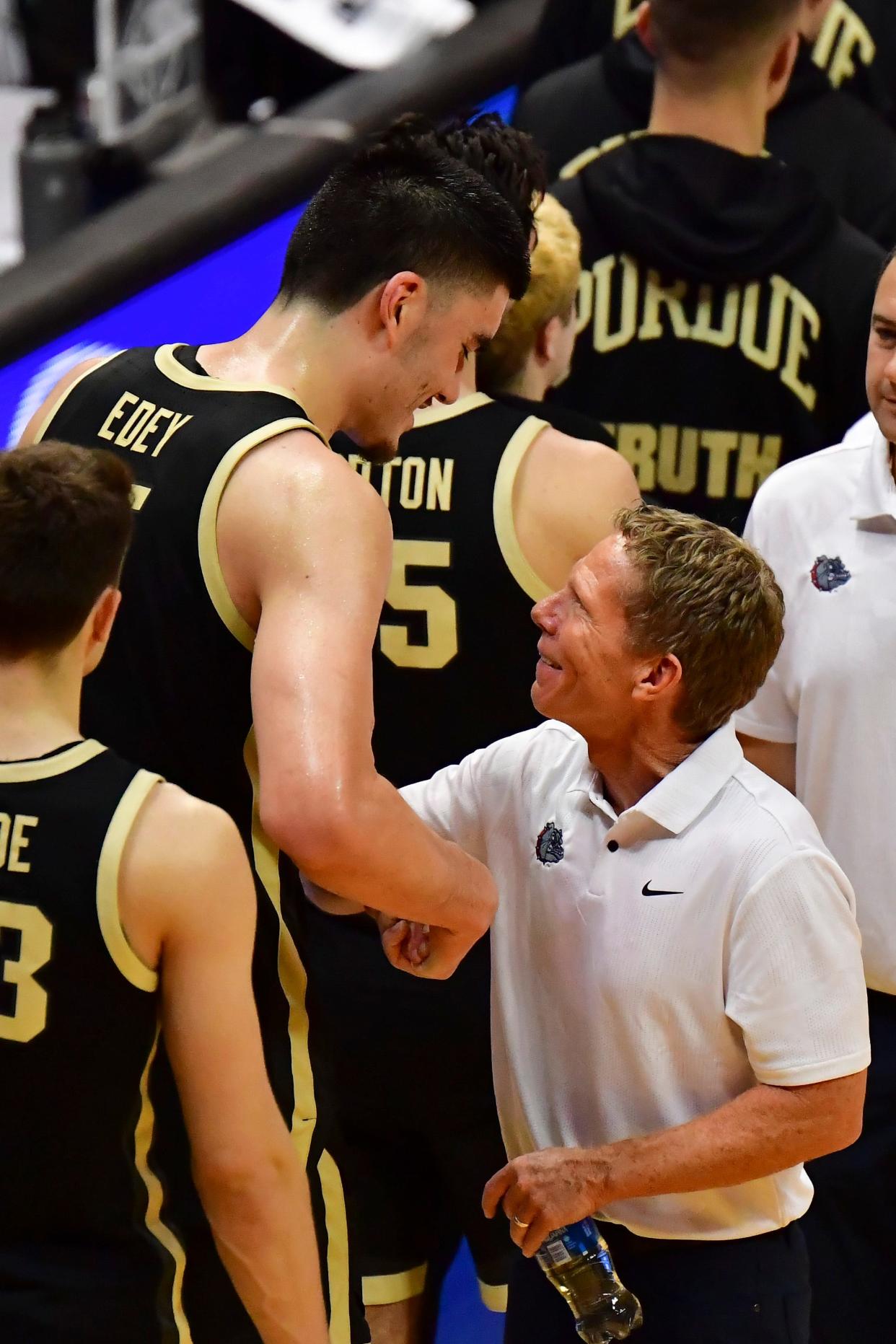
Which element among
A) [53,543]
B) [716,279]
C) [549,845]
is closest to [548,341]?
[716,279]

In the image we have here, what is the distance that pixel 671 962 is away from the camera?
2.29 meters

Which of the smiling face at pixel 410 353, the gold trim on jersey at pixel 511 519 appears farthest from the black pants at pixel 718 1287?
the smiling face at pixel 410 353

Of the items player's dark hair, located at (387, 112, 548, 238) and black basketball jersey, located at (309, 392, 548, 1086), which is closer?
player's dark hair, located at (387, 112, 548, 238)

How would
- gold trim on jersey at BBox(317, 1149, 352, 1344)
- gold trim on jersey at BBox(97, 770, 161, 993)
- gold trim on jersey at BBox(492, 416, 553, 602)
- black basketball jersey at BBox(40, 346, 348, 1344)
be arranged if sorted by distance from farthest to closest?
gold trim on jersey at BBox(492, 416, 553, 602)
gold trim on jersey at BBox(317, 1149, 352, 1344)
black basketball jersey at BBox(40, 346, 348, 1344)
gold trim on jersey at BBox(97, 770, 161, 993)

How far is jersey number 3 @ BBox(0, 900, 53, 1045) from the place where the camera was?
189 centimetres

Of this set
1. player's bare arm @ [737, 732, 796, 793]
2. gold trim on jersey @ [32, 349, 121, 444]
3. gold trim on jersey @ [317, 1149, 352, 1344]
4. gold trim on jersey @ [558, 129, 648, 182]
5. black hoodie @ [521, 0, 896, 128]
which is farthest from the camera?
black hoodie @ [521, 0, 896, 128]

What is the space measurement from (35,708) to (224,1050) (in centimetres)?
40

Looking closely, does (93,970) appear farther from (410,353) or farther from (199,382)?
(410,353)

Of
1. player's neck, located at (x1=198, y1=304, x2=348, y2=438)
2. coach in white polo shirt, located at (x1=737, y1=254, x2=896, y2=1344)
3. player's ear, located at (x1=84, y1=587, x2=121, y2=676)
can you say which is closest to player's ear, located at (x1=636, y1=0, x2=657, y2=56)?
coach in white polo shirt, located at (x1=737, y1=254, x2=896, y2=1344)

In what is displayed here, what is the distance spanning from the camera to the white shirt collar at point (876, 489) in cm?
289

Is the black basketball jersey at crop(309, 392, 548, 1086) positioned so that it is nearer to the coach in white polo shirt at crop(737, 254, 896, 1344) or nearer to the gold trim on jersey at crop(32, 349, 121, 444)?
the coach in white polo shirt at crop(737, 254, 896, 1344)

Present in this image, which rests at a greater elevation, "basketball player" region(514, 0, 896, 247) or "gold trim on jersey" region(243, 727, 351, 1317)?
"basketball player" region(514, 0, 896, 247)

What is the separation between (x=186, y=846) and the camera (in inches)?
74.4

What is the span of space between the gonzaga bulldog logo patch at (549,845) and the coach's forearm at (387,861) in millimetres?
173
